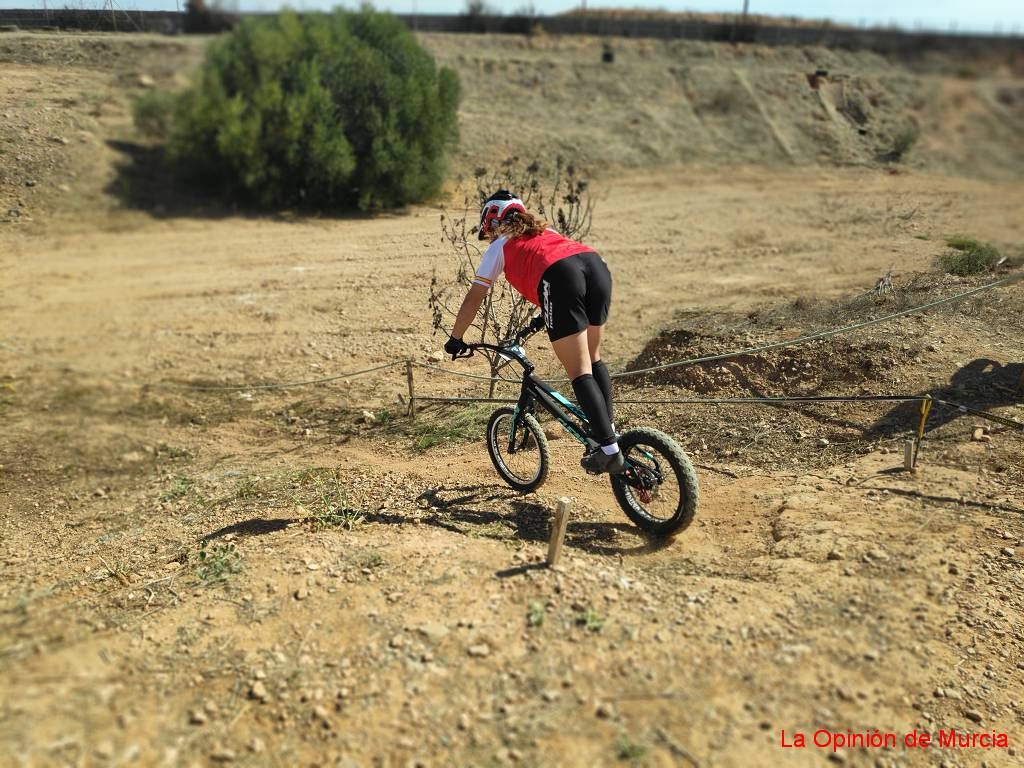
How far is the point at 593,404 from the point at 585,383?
0.13m

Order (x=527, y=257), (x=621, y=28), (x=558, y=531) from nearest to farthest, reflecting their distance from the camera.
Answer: (x=558, y=531) < (x=527, y=257) < (x=621, y=28)

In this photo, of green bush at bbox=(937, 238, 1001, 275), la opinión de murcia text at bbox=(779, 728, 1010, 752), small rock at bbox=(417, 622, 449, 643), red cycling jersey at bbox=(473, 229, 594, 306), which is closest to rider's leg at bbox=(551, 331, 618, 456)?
red cycling jersey at bbox=(473, 229, 594, 306)

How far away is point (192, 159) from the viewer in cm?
1589

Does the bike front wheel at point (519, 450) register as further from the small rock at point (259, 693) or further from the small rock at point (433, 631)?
the small rock at point (259, 693)

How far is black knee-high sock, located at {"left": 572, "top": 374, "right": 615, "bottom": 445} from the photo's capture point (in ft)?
14.8

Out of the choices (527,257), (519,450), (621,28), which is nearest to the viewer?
(527,257)

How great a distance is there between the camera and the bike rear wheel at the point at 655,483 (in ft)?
14.7

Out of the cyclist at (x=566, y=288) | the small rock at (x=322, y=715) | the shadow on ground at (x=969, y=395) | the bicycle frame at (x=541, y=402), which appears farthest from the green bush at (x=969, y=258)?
the small rock at (x=322, y=715)

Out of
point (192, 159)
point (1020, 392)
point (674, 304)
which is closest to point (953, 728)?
point (1020, 392)

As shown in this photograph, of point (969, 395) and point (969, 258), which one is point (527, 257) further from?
point (969, 258)

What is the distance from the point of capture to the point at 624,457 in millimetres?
4770

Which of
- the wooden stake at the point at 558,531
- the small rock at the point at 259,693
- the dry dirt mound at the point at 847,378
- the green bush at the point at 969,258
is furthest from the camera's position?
the green bush at the point at 969,258

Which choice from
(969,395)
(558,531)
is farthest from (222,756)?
(969,395)

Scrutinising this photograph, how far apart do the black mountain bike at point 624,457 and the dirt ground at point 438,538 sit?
0.17 meters
